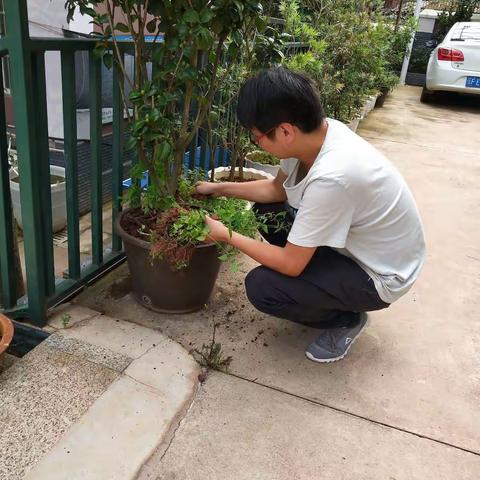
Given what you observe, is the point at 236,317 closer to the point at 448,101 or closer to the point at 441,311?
the point at 441,311

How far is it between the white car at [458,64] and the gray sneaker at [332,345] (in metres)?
7.39

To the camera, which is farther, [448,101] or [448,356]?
[448,101]

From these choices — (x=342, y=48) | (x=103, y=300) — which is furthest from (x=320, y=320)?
(x=342, y=48)

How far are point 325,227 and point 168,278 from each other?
780mm

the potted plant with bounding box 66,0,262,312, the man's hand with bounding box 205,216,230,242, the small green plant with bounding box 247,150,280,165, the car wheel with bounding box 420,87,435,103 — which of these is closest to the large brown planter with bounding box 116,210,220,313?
the potted plant with bounding box 66,0,262,312

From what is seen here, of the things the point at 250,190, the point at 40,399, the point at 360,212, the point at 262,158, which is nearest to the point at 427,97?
the point at 262,158

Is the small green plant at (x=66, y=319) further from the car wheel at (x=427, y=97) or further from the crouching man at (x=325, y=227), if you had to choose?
the car wheel at (x=427, y=97)

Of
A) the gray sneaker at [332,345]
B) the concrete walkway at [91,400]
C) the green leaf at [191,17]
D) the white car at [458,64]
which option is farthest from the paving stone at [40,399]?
the white car at [458,64]

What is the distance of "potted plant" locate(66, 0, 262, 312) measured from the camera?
1955 mm

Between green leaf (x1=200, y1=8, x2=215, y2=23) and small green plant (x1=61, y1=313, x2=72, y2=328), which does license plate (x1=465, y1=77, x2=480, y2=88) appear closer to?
green leaf (x1=200, y1=8, x2=215, y2=23)

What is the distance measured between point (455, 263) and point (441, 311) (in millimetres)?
647

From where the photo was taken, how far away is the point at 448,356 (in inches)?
89.7

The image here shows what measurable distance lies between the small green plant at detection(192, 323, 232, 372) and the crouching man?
0.26 meters

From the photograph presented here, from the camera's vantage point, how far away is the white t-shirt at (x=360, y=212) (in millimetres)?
1746
